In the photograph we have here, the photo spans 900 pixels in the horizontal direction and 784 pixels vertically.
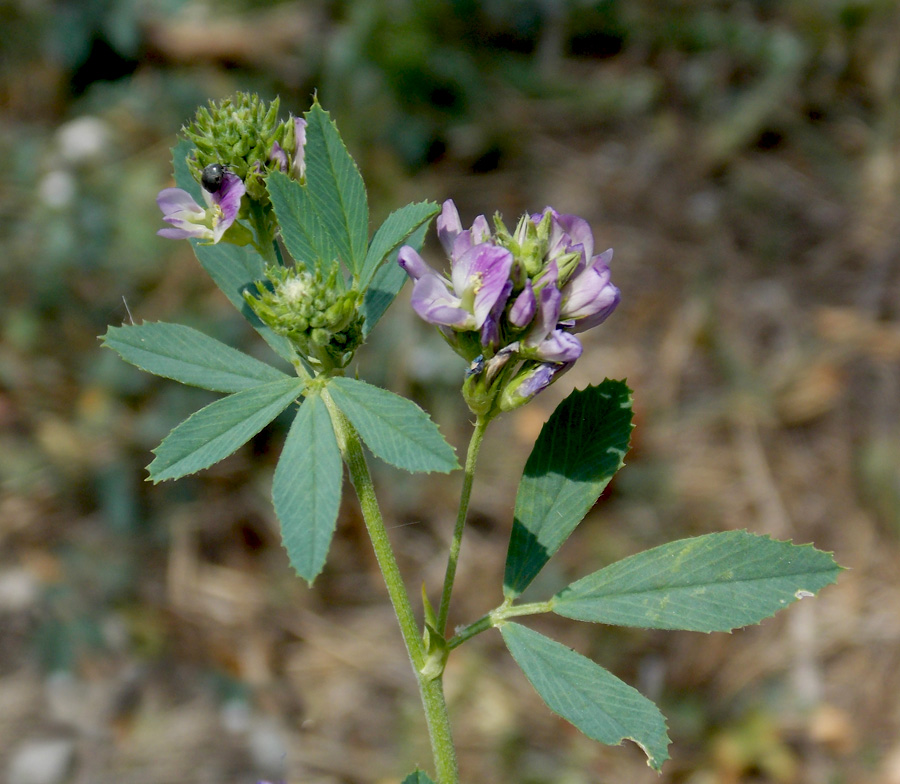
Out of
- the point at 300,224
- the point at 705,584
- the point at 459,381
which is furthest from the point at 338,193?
the point at 459,381

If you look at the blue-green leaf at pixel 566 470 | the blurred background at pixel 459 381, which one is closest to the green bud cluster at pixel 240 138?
the blue-green leaf at pixel 566 470

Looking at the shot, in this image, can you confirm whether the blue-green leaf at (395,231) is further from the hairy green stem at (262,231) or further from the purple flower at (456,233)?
the hairy green stem at (262,231)

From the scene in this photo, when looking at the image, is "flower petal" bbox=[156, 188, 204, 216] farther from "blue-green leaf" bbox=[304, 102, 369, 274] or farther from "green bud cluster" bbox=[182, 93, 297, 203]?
"blue-green leaf" bbox=[304, 102, 369, 274]

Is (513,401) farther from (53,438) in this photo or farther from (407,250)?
(53,438)

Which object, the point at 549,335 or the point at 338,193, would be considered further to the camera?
the point at 338,193

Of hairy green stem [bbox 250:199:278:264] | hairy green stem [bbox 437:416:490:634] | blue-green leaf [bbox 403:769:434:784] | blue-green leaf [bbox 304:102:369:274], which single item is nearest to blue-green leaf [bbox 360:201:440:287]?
blue-green leaf [bbox 304:102:369:274]

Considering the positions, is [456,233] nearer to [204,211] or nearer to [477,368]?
[477,368]
